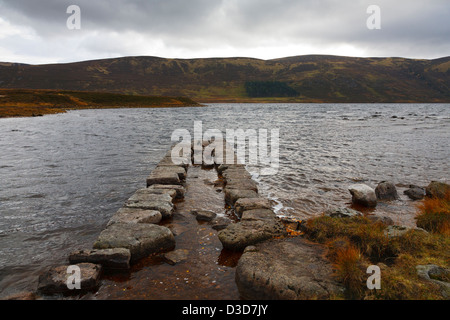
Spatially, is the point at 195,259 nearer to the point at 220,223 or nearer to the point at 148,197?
the point at 220,223

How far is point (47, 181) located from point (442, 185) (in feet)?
49.1

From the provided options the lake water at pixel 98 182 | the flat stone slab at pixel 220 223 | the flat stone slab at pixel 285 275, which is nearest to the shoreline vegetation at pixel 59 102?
the lake water at pixel 98 182

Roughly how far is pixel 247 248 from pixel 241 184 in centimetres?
421

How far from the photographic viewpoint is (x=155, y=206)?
7062 millimetres

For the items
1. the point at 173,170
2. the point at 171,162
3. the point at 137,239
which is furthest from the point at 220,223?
the point at 171,162

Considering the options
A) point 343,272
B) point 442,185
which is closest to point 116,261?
point 343,272

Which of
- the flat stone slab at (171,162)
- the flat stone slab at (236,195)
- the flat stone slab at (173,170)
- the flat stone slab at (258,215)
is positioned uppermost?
the flat stone slab at (171,162)

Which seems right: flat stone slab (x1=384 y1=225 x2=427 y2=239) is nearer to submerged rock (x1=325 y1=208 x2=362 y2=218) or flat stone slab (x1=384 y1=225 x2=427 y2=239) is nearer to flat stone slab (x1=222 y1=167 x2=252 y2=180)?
submerged rock (x1=325 y1=208 x2=362 y2=218)

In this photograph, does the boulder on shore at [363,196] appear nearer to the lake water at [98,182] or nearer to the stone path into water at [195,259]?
the lake water at [98,182]

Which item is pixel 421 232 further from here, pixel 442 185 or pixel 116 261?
pixel 116 261

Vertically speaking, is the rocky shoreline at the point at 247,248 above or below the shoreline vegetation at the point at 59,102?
below

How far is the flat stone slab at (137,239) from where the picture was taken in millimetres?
5148

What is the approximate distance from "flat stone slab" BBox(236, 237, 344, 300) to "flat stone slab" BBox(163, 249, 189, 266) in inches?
49.4

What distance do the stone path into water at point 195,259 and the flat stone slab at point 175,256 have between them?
0.02m
